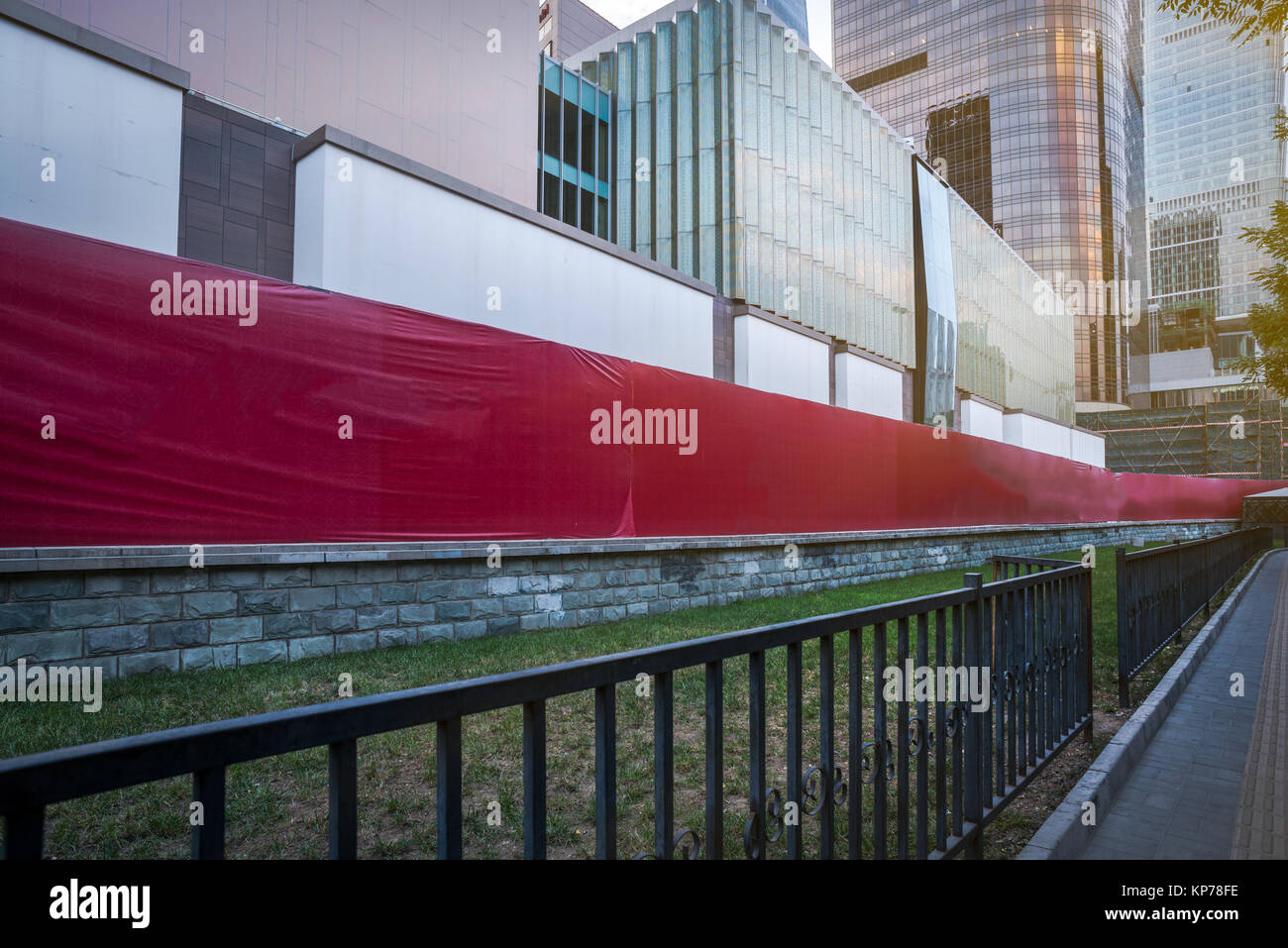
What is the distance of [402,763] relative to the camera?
416 centimetres

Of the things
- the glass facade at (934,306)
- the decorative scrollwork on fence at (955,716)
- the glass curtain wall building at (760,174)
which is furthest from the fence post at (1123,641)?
the glass facade at (934,306)

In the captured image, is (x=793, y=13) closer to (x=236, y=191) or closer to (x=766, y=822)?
(x=236, y=191)

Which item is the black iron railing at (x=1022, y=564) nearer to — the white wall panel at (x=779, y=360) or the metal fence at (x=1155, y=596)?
the metal fence at (x=1155, y=596)

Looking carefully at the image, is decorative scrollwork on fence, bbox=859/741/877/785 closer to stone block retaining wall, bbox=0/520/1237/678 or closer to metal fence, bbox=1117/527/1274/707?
metal fence, bbox=1117/527/1274/707

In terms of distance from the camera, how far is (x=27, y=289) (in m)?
5.06

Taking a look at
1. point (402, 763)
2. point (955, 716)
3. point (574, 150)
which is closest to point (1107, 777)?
point (955, 716)

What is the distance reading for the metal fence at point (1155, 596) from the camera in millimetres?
6004

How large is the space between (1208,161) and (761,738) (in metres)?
172

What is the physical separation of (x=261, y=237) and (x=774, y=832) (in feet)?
32.5

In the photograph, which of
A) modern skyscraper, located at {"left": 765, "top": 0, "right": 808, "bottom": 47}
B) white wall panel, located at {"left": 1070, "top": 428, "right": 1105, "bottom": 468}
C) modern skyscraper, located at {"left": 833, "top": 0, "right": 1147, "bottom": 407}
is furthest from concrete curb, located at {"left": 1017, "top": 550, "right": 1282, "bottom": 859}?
modern skyscraper, located at {"left": 833, "top": 0, "right": 1147, "bottom": 407}

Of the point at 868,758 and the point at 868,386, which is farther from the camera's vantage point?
the point at 868,386

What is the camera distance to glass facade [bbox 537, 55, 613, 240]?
73.8ft

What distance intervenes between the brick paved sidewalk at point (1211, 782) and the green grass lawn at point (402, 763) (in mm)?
887
